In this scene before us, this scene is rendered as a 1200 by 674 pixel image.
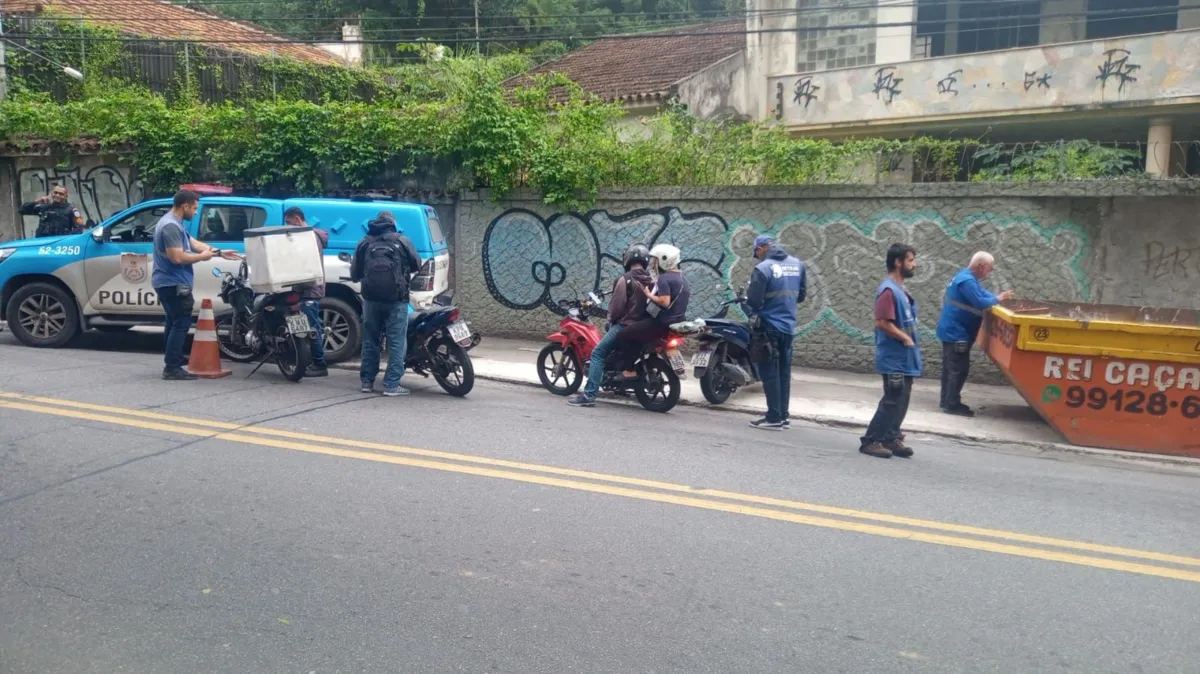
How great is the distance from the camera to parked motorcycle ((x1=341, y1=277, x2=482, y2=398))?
9.50 m

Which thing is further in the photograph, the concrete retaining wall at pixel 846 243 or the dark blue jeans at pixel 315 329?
the concrete retaining wall at pixel 846 243

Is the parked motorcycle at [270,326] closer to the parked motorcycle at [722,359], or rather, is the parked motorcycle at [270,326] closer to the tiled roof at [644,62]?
the parked motorcycle at [722,359]

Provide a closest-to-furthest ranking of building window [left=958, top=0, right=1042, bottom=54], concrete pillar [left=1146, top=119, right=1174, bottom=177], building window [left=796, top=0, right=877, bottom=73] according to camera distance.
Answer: concrete pillar [left=1146, top=119, right=1174, bottom=177]
building window [left=958, top=0, right=1042, bottom=54]
building window [left=796, top=0, right=877, bottom=73]

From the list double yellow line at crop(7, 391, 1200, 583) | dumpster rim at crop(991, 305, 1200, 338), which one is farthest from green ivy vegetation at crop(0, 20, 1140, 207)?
double yellow line at crop(7, 391, 1200, 583)

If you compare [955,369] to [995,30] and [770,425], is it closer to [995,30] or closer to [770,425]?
[770,425]

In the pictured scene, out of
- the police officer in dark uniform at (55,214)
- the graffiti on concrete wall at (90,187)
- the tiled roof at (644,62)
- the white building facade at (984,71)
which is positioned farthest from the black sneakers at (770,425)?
the graffiti on concrete wall at (90,187)

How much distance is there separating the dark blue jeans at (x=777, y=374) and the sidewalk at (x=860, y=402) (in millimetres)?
730

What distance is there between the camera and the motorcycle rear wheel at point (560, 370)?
396 inches

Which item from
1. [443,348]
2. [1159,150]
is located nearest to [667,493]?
[443,348]

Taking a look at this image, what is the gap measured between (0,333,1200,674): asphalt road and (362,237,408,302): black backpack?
129 centimetres

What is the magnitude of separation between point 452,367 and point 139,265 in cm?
433

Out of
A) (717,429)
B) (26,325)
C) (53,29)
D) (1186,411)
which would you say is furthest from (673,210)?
(53,29)

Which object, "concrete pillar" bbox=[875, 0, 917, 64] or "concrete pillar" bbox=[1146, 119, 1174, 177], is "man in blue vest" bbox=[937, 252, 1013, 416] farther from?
"concrete pillar" bbox=[875, 0, 917, 64]

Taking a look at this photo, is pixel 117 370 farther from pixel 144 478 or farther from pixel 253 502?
pixel 253 502
